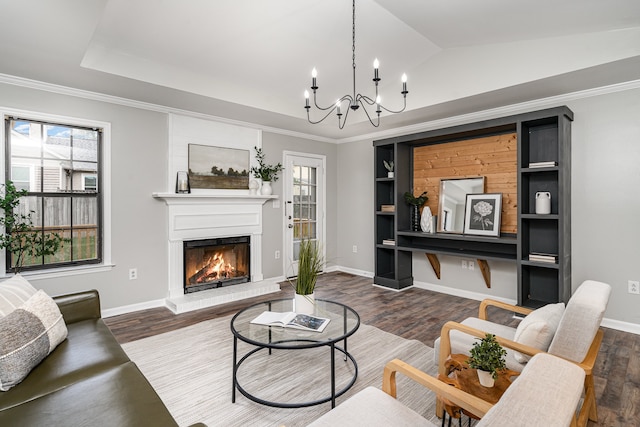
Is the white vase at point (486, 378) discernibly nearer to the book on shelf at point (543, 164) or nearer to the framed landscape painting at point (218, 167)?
the book on shelf at point (543, 164)

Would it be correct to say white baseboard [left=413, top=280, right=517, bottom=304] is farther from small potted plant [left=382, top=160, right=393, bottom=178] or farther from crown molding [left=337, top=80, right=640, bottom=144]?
crown molding [left=337, top=80, right=640, bottom=144]

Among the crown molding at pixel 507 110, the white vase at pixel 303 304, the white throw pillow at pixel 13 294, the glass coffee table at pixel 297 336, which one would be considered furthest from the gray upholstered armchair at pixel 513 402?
the crown molding at pixel 507 110

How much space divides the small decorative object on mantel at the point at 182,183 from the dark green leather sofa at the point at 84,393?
238cm

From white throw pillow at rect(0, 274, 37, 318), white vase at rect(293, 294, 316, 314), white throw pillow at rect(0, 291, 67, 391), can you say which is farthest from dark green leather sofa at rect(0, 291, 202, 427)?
white vase at rect(293, 294, 316, 314)

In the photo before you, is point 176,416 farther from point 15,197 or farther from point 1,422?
point 15,197

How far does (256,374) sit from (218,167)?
2887 mm

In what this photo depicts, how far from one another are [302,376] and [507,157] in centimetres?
343

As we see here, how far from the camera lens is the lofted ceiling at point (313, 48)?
248 cm

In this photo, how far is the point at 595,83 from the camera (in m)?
3.22

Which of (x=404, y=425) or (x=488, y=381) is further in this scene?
(x=488, y=381)

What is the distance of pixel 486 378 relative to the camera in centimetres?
147

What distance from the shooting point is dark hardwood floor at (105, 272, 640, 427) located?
2148 mm

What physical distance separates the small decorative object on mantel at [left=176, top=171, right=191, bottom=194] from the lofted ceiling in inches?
32.5

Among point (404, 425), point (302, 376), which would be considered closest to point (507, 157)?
point (302, 376)
